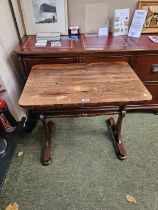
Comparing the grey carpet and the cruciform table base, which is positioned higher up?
the cruciform table base

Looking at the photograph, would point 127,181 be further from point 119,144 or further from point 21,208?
point 21,208

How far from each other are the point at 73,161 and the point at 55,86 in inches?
29.5

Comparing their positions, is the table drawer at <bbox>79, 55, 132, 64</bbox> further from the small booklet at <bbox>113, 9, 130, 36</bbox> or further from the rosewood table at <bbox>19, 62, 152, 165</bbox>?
the small booklet at <bbox>113, 9, 130, 36</bbox>

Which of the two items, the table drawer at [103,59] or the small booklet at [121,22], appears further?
the small booklet at [121,22]

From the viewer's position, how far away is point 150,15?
1829 mm

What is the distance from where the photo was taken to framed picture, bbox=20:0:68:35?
1.71 m

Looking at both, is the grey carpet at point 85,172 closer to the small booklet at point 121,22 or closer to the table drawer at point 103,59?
the table drawer at point 103,59

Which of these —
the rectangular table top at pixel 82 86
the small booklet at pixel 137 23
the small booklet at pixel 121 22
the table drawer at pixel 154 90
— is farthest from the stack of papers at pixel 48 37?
the table drawer at pixel 154 90

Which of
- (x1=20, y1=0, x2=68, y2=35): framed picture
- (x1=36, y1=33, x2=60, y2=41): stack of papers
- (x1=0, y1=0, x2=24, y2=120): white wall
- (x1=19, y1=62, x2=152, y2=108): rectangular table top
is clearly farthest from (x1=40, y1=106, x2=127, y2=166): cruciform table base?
(x1=20, y1=0, x2=68, y2=35): framed picture

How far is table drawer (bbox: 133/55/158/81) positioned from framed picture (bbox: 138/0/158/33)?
421 mm

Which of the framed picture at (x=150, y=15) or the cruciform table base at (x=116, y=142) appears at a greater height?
the framed picture at (x=150, y=15)

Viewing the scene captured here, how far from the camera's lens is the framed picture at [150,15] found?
176cm

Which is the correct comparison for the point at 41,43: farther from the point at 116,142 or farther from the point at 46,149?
the point at 116,142

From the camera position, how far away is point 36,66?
5.10ft
